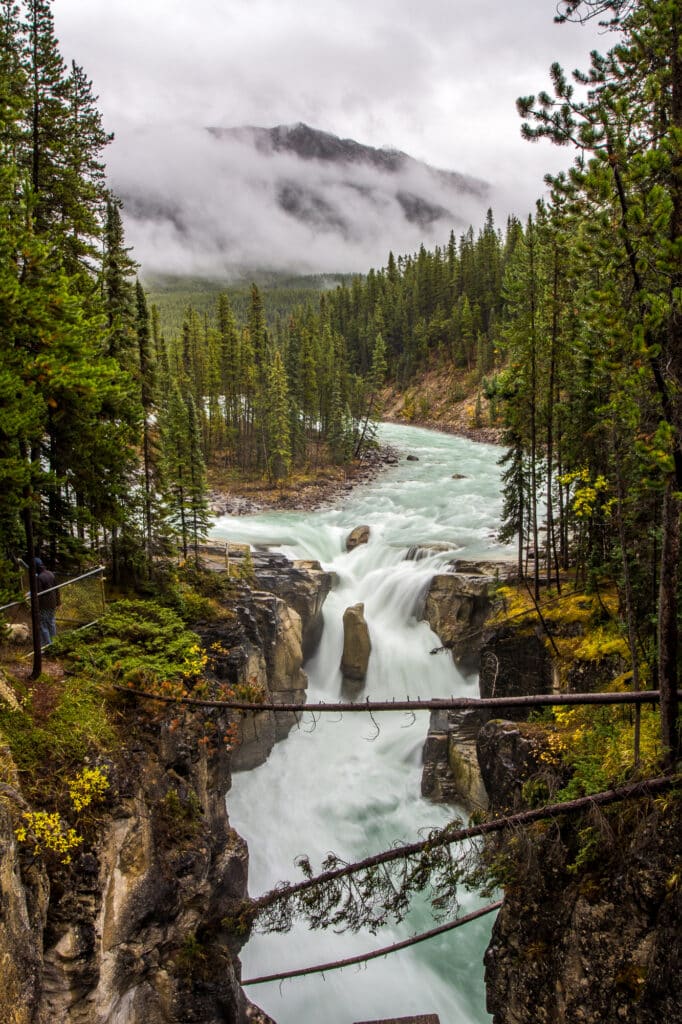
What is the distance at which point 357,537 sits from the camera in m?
33.8

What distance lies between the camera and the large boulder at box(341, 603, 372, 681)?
82.4ft

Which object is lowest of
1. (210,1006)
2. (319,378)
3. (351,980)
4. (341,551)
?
(351,980)

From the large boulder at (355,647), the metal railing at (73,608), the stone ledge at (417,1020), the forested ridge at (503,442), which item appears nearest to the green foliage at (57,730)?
the forested ridge at (503,442)

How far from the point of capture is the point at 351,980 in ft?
48.4

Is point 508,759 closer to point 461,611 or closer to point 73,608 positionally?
point 461,611

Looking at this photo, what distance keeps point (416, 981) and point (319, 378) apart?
57.4 m

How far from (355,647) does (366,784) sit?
20.0ft

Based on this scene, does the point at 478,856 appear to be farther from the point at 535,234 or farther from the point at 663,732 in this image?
the point at 535,234

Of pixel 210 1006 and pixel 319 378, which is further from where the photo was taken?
pixel 319 378

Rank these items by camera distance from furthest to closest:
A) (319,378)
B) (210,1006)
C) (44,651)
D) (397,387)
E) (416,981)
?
(397,387) → (319,378) → (416,981) → (44,651) → (210,1006)

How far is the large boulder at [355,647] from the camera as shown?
25.1 meters

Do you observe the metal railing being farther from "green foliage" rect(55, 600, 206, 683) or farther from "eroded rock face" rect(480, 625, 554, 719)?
"eroded rock face" rect(480, 625, 554, 719)

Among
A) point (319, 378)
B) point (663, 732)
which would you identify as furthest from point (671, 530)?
point (319, 378)

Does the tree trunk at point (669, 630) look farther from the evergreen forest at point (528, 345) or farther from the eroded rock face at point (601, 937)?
the eroded rock face at point (601, 937)
